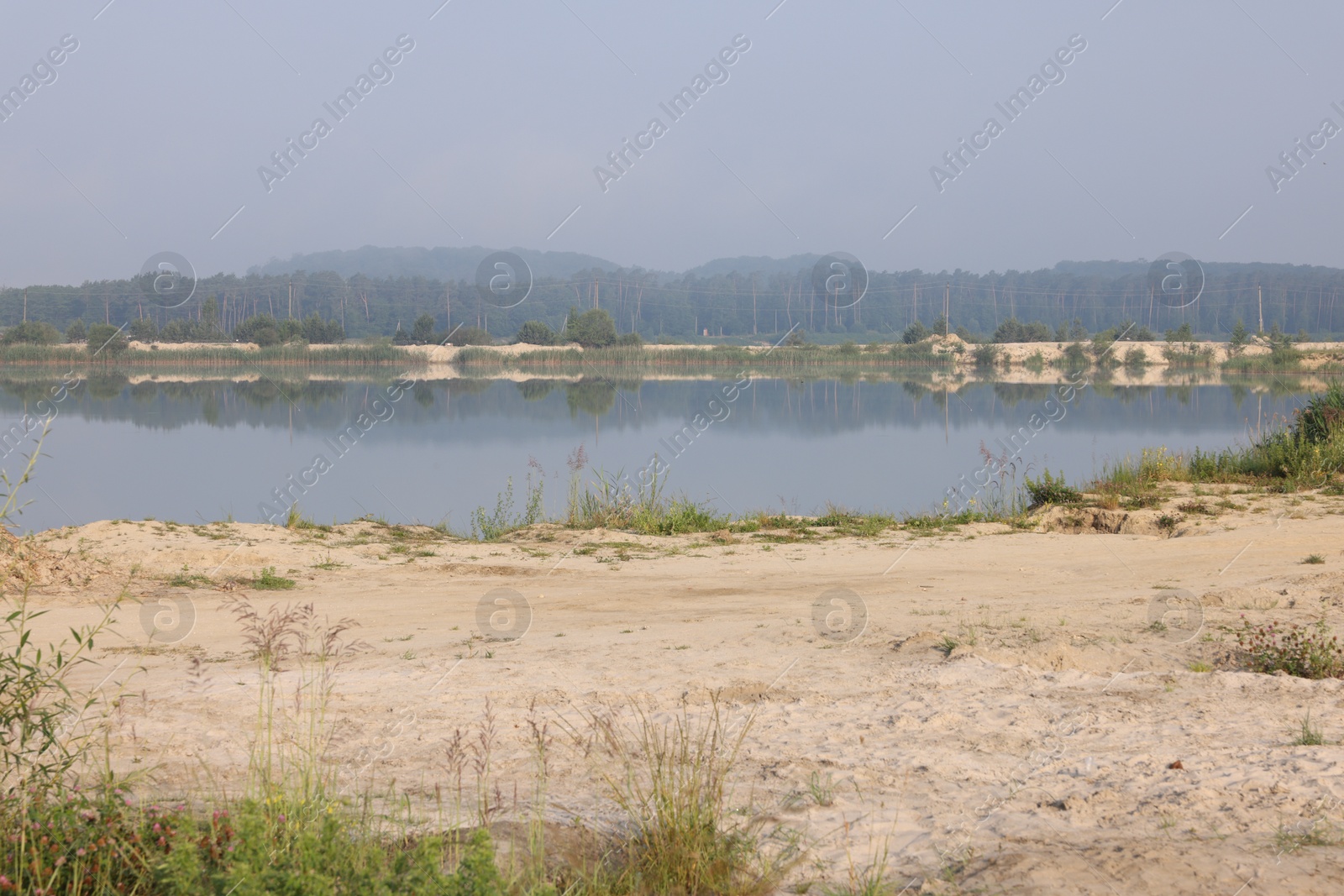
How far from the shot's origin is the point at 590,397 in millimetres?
38188

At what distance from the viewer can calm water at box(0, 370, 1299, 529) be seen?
61.3 feet

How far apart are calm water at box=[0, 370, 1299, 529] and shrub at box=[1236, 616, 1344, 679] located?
936cm

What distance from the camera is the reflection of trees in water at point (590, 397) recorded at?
33.4 metres

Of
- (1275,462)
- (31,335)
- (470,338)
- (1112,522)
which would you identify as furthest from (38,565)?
(470,338)

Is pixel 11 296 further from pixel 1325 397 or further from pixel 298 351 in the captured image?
pixel 1325 397

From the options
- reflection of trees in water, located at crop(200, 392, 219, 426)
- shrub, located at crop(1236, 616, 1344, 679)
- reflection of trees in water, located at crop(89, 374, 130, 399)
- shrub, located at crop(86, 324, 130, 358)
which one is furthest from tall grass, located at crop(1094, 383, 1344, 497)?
shrub, located at crop(86, 324, 130, 358)

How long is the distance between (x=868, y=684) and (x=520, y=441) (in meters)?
20.8

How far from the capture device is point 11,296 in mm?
92562

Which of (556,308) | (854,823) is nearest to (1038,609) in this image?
(854,823)

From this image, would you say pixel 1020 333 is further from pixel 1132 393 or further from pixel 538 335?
pixel 538 335

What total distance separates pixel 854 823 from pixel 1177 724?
2165 millimetres

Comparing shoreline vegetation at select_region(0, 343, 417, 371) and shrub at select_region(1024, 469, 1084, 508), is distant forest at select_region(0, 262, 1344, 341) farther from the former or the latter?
shrub at select_region(1024, 469, 1084, 508)

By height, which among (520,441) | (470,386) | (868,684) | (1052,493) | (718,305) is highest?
(718,305)

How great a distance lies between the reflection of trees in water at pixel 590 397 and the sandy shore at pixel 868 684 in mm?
21825
